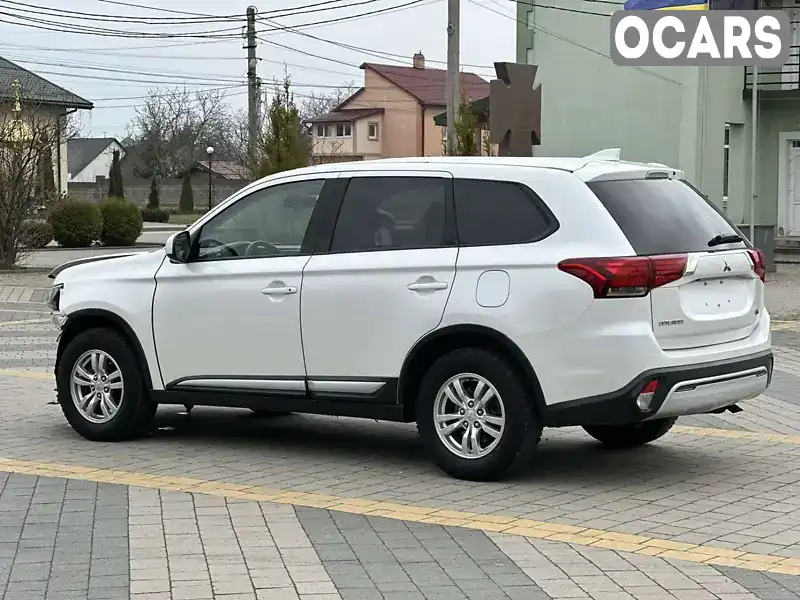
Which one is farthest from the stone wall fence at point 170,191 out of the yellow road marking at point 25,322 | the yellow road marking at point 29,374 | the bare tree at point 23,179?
the yellow road marking at point 29,374

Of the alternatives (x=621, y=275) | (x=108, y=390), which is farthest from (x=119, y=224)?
(x=621, y=275)

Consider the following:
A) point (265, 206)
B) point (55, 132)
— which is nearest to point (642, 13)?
point (55, 132)

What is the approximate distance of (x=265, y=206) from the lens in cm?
805

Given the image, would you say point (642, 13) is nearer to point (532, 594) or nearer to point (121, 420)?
point (121, 420)

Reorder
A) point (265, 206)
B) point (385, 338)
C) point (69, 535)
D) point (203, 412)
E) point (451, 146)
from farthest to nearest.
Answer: point (451, 146) → point (203, 412) → point (265, 206) → point (385, 338) → point (69, 535)

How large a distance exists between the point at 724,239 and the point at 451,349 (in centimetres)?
170

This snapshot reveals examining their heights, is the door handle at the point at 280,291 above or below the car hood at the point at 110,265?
below

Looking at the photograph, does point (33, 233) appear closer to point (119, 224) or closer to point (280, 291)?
point (119, 224)

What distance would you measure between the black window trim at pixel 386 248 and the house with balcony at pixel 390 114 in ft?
240

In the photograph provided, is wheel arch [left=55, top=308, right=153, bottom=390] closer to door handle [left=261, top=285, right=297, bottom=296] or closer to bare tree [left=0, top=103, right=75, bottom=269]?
door handle [left=261, top=285, right=297, bottom=296]

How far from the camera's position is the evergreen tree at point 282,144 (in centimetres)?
2717

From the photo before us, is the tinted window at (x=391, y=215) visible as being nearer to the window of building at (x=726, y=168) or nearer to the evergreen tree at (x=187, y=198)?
the window of building at (x=726, y=168)

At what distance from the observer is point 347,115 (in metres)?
84.9

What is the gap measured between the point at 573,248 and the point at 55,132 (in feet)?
68.9
